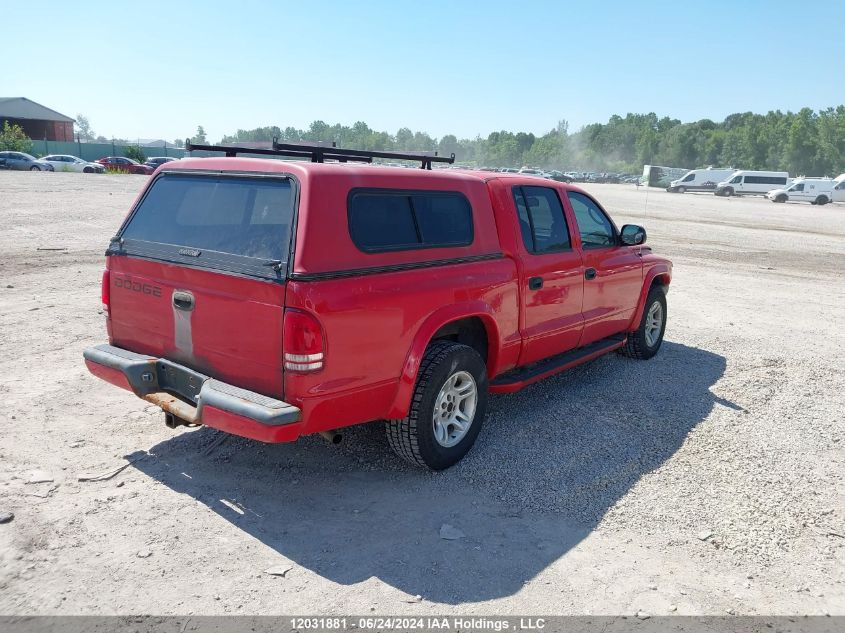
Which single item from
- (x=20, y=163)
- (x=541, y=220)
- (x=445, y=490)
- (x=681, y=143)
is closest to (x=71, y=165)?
(x=20, y=163)

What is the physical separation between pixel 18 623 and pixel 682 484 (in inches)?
148

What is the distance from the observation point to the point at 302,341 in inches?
135


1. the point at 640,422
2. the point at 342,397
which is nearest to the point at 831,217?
the point at 640,422

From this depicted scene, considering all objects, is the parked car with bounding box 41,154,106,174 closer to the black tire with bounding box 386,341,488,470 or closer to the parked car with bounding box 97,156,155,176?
the parked car with bounding box 97,156,155,176

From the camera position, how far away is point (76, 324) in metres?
7.49

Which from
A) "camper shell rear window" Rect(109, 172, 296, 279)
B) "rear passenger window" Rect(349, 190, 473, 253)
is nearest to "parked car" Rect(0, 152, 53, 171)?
"camper shell rear window" Rect(109, 172, 296, 279)

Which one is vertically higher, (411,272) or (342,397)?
(411,272)

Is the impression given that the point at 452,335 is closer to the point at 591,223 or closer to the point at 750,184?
the point at 591,223

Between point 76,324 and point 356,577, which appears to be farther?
point 76,324

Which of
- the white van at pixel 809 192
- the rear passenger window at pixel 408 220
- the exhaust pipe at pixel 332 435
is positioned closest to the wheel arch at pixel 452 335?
the exhaust pipe at pixel 332 435

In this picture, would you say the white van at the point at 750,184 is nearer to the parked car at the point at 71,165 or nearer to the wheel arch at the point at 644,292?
the parked car at the point at 71,165

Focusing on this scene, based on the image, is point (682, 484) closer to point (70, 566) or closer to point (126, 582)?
point (126, 582)

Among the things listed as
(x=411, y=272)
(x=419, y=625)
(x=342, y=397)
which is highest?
(x=411, y=272)

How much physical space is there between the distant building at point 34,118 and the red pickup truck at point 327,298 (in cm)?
8383
